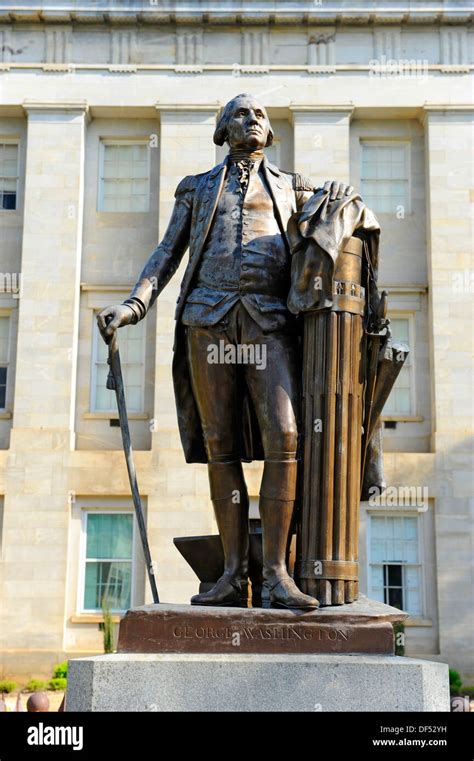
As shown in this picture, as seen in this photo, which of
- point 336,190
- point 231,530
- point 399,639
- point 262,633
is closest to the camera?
point 262,633

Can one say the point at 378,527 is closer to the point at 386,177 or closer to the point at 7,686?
the point at 386,177

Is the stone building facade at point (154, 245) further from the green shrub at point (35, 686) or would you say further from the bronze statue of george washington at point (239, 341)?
the bronze statue of george washington at point (239, 341)

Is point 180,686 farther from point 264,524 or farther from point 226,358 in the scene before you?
point 226,358

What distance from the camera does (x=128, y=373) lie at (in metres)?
24.1

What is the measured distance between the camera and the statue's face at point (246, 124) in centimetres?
689

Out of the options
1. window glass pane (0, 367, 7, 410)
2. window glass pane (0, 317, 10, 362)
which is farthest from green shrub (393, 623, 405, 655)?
window glass pane (0, 317, 10, 362)

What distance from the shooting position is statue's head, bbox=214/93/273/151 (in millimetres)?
6895

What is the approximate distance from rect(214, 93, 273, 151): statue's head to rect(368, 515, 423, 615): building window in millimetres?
17219

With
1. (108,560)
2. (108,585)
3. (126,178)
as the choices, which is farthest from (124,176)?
(108,585)

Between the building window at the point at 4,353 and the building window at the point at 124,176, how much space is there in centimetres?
359

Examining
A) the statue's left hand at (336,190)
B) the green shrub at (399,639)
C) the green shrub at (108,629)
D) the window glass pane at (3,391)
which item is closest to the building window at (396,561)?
the green shrub at (399,639)

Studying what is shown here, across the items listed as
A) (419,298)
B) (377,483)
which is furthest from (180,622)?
(419,298)

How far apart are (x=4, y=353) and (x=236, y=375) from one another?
1886 cm

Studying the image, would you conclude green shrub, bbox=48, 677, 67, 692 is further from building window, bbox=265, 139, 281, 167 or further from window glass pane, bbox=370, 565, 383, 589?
building window, bbox=265, 139, 281, 167
